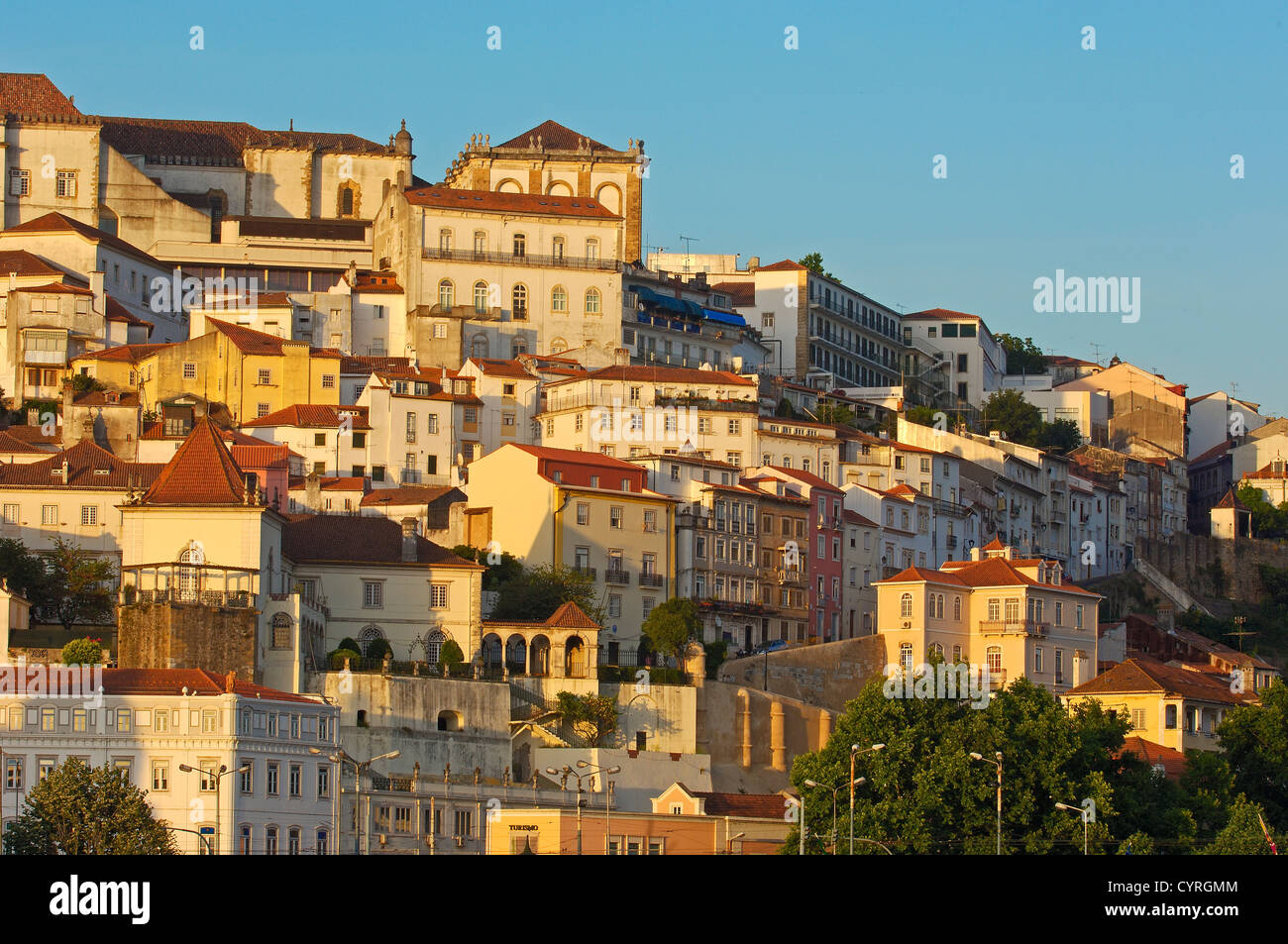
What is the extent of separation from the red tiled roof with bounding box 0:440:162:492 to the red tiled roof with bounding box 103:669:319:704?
18.1m

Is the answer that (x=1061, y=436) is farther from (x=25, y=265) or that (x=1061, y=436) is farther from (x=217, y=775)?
(x=217, y=775)

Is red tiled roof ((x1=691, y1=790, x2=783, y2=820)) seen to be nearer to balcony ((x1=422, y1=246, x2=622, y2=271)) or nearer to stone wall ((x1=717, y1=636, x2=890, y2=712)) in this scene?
stone wall ((x1=717, y1=636, x2=890, y2=712))

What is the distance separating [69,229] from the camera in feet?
354

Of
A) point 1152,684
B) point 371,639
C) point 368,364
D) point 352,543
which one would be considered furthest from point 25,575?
point 1152,684

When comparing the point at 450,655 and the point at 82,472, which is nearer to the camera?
the point at 450,655

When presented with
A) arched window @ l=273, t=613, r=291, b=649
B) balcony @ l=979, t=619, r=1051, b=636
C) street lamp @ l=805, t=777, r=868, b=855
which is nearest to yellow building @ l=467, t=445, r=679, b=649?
balcony @ l=979, t=619, r=1051, b=636

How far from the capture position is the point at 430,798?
64.8 m

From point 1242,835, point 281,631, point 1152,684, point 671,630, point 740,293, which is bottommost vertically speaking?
point 1242,835

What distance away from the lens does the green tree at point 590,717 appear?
72.4 metres

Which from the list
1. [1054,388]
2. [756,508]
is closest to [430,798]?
[756,508]

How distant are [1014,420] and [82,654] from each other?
67903 millimetres

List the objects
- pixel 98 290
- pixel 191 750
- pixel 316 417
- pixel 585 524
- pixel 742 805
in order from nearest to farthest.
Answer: pixel 191 750 → pixel 742 805 → pixel 585 524 → pixel 316 417 → pixel 98 290
